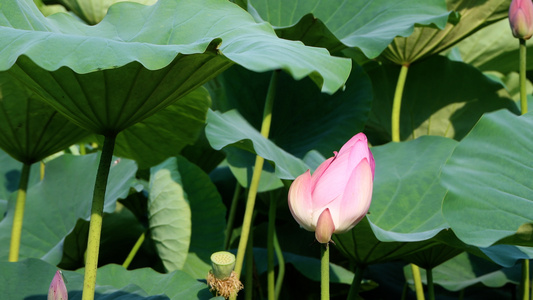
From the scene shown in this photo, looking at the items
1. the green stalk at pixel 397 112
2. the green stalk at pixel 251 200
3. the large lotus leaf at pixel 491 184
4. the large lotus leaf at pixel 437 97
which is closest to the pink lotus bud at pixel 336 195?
the large lotus leaf at pixel 491 184

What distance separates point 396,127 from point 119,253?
0.86m

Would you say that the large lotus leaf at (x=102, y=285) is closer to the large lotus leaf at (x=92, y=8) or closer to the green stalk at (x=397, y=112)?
the green stalk at (x=397, y=112)

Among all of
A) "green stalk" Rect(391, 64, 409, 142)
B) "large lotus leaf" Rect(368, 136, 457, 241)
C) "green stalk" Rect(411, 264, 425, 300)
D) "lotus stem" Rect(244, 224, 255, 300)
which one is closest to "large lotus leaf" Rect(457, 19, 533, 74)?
"green stalk" Rect(391, 64, 409, 142)

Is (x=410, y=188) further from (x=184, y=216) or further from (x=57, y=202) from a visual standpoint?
(x=57, y=202)

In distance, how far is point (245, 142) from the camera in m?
1.22

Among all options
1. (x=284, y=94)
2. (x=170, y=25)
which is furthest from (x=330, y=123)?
(x=170, y=25)

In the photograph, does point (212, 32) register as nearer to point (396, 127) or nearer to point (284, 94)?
point (284, 94)

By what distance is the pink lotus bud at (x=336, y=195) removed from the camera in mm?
788

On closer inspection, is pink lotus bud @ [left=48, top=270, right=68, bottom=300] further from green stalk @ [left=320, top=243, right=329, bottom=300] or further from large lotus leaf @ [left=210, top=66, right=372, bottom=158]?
large lotus leaf @ [left=210, top=66, right=372, bottom=158]

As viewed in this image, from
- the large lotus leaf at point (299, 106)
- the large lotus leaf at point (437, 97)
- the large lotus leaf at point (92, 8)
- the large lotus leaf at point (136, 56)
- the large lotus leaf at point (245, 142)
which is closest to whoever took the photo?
the large lotus leaf at point (136, 56)

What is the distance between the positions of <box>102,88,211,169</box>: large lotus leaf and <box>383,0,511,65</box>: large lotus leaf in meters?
0.63

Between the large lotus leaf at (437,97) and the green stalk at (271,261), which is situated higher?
the large lotus leaf at (437,97)

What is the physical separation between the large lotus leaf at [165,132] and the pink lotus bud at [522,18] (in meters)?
0.69

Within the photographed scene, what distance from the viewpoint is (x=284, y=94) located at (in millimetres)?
1819
